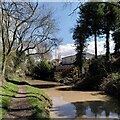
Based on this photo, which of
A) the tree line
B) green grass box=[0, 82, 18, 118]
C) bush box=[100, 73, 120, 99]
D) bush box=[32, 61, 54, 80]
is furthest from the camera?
bush box=[32, 61, 54, 80]

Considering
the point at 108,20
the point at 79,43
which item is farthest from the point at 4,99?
the point at 79,43

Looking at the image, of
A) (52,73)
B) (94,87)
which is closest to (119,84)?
(94,87)

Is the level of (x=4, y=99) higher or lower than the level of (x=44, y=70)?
lower

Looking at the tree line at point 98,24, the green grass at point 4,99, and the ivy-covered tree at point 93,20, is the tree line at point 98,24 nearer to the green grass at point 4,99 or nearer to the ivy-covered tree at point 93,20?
the ivy-covered tree at point 93,20

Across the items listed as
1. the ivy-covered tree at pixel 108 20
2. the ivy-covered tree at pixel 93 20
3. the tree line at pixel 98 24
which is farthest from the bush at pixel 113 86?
the ivy-covered tree at pixel 93 20

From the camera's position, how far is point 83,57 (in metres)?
48.5

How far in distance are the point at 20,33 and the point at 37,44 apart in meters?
5.55

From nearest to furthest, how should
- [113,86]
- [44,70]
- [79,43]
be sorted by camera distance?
[113,86] → [79,43] → [44,70]

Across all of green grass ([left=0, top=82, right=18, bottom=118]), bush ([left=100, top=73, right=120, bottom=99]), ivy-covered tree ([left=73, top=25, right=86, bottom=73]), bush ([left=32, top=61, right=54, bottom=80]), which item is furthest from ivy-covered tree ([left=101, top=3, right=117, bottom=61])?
bush ([left=32, top=61, right=54, bottom=80])

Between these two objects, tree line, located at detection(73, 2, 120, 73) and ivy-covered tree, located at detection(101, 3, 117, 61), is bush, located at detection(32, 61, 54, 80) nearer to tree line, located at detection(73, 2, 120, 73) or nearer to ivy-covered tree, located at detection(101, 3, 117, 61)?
tree line, located at detection(73, 2, 120, 73)

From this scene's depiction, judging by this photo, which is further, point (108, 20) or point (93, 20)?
point (93, 20)

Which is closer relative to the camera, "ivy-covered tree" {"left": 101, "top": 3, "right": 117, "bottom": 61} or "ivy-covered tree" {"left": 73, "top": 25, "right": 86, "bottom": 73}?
"ivy-covered tree" {"left": 101, "top": 3, "right": 117, "bottom": 61}

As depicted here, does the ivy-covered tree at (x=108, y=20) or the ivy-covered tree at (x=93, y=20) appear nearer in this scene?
the ivy-covered tree at (x=108, y=20)

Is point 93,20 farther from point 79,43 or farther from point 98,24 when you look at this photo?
point 79,43
